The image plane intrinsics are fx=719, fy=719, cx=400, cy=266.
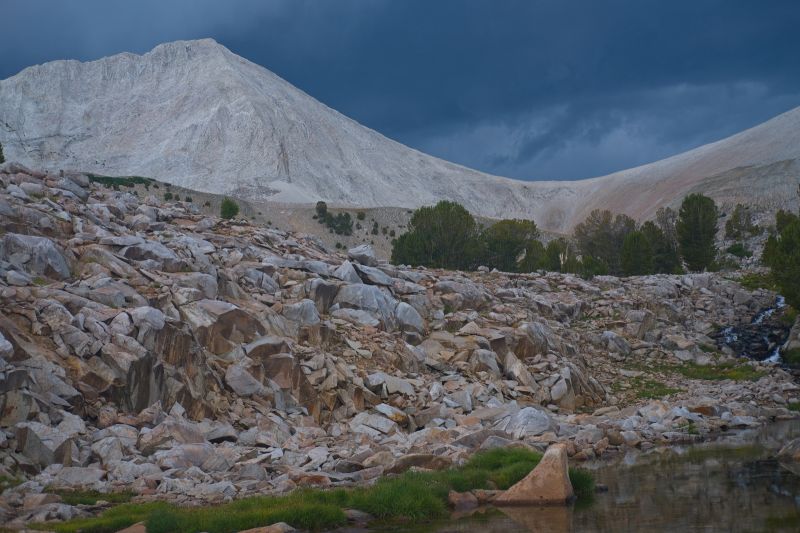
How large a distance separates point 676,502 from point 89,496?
11515 millimetres

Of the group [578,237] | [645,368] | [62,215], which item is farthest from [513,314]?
[578,237]

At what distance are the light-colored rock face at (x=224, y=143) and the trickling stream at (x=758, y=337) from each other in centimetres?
9760

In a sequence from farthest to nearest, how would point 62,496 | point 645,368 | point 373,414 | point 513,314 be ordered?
point 645,368 → point 513,314 → point 373,414 → point 62,496

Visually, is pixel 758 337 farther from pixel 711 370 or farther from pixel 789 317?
pixel 711 370

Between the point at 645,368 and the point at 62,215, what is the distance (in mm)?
29586

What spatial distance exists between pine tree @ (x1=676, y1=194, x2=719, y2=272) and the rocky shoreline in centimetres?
3374

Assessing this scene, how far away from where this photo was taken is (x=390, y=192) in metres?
180

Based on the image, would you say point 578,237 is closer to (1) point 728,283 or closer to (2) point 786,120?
(1) point 728,283

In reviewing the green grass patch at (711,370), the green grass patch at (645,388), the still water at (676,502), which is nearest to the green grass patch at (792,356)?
the green grass patch at (711,370)

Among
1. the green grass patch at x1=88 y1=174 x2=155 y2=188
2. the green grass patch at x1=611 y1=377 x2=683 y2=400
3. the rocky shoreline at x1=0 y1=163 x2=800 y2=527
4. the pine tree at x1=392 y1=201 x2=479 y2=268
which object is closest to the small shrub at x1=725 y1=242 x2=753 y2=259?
the pine tree at x1=392 y1=201 x2=479 y2=268

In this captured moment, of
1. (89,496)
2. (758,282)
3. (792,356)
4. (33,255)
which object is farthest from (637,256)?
(89,496)

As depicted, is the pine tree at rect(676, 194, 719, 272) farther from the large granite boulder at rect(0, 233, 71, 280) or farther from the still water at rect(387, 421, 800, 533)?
the large granite boulder at rect(0, 233, 71, 280)

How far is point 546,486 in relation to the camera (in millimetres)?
14758

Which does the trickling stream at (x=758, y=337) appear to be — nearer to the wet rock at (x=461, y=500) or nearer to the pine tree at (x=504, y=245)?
the pine tree at (x=504, y=245)
